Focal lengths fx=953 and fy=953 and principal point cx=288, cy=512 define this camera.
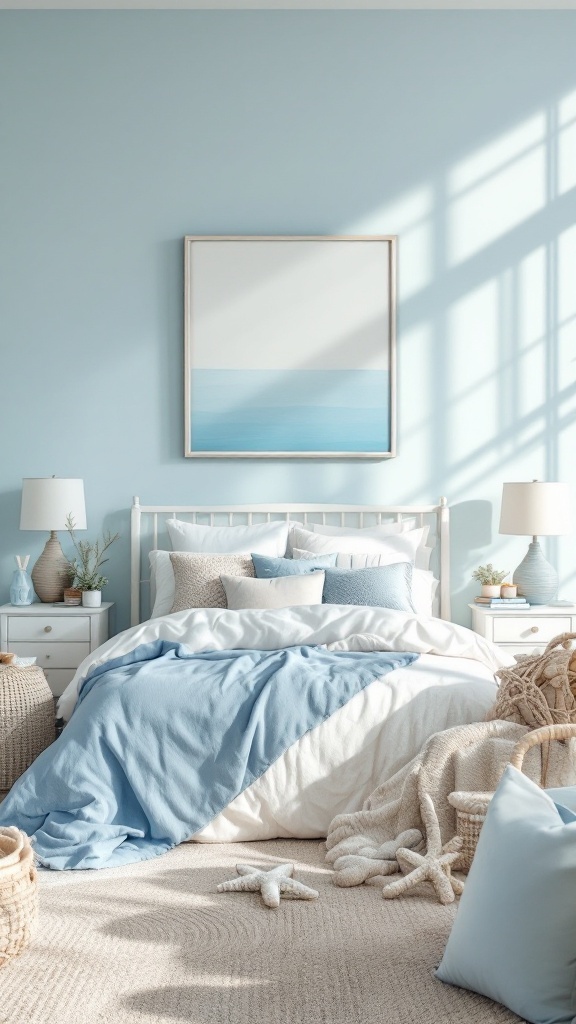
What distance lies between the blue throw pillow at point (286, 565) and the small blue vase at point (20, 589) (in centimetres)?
107

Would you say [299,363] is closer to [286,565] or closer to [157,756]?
[286,565]

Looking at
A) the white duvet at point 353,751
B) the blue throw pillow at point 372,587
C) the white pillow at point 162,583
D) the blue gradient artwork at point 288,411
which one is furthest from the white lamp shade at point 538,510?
the white pillow at point 162,583

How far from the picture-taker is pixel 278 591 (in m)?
3.78

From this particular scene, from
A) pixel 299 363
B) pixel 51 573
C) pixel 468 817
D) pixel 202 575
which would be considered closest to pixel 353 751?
pixel 468 817

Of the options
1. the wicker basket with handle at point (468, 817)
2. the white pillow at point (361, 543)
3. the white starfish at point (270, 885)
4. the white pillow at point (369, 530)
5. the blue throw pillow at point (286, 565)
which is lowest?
the white starfish at point (270, 885)

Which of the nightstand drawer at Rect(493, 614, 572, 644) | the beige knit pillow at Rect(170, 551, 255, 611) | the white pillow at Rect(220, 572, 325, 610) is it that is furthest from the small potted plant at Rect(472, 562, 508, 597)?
the beige knit pillow at Rect(170, 551, 255, 611)

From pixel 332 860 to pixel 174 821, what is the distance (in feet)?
1.61

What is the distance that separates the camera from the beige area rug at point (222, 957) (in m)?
1.83

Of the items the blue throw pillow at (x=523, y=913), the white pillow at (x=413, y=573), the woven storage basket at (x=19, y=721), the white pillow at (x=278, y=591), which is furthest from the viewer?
the white pillow at (x=413, y=573)

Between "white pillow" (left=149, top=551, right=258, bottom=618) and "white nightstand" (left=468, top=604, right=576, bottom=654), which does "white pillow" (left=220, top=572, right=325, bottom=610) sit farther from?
"white nightstand" (left=468, top=604, right=576, bottom=654)

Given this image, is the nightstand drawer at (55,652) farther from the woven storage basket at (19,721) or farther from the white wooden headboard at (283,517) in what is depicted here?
the woven storage basket at (19,721)

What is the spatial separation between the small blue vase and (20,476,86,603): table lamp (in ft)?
0.21

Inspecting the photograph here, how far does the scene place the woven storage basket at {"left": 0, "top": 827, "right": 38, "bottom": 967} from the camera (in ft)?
6.31

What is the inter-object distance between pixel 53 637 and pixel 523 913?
291 cm
